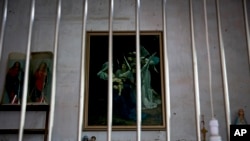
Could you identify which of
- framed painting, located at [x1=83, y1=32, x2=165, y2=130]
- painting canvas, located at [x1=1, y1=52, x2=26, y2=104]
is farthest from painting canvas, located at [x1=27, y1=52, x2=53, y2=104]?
framed painting, located at [x1=83, y1=32, x2=165, y2=130]

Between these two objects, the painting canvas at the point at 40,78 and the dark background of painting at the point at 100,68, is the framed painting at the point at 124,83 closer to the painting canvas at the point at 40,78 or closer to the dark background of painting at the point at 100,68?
the dark background of painting at the point at 100,68

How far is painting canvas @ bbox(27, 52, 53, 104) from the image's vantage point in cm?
347

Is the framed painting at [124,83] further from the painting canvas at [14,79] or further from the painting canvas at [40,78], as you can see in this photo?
the painting canvas at [14,79]

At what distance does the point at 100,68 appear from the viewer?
12.1 feet

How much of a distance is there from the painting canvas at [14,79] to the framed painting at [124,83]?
2.18 feet

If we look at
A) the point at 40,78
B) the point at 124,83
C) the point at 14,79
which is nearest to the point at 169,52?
the point at 124,83

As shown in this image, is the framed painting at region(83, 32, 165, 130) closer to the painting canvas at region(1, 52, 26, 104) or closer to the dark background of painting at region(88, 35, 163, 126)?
the dark background of painting at region(88, 35, 163, 126)

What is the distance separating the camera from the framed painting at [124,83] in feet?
11.5

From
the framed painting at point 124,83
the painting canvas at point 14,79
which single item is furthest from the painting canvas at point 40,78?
the framed painting at point 124,83

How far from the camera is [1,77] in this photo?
3.70 metres

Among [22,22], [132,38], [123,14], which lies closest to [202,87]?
[132,38]

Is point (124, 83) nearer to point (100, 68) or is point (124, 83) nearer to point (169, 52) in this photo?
point (100, 68)

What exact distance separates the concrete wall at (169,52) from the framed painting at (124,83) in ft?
0.33

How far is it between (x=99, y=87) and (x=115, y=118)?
36 cm
